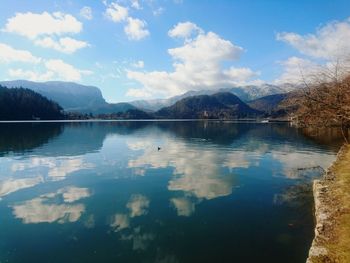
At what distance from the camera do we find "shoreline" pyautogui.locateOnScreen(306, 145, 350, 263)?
46.0 feet

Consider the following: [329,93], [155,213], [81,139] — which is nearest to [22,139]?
[81,139]

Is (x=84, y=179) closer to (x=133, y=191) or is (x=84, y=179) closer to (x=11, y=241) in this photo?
(x=133, y=191)

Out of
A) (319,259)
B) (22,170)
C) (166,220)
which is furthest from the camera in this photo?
(22,170)

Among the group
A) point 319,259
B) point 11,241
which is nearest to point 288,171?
point 319,259

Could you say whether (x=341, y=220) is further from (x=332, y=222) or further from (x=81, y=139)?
(x=81, y=139)

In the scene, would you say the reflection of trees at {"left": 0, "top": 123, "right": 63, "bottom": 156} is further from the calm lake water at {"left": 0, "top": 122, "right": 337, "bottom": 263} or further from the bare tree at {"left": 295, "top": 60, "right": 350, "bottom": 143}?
the bare tree at {"left": 295, "top": 60, "right": 350, "bottom": 143}

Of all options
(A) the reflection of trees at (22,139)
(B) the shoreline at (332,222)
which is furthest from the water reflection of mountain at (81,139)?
(B) the shoreline at (332,222)

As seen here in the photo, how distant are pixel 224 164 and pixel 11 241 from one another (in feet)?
106

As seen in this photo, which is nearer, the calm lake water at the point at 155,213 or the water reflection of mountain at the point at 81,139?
the calm lake water at the point at 155,213

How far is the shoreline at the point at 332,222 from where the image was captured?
46.0ft

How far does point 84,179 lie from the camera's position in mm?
35312

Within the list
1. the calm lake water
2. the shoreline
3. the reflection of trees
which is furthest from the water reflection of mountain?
the shoreline

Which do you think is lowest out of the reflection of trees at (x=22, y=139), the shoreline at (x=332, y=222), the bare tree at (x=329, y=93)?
the reflection of trees at (x=22, y=139)

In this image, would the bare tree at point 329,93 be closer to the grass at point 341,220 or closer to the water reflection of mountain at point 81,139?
the grass at point 341,220
